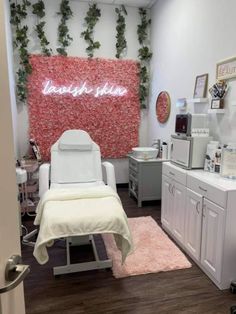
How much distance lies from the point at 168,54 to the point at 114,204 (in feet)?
8.89

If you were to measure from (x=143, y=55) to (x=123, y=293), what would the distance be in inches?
153

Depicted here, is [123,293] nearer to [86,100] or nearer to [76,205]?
[76,205]

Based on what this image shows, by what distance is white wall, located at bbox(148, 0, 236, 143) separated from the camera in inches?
102

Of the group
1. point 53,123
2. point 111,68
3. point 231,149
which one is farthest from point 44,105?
point 231,149

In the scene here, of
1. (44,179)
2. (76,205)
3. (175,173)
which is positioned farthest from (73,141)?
(175,173)

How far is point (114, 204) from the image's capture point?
7.52ft

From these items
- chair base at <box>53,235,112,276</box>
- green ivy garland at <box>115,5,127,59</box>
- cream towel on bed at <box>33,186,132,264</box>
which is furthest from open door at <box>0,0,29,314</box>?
green ivy garland at <box>115,5,127,59</box>

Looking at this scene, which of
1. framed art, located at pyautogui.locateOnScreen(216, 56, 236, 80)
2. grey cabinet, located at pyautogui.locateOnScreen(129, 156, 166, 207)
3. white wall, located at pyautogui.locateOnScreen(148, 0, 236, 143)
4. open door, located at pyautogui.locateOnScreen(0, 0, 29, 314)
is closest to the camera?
open door, located at pyautogui.locateOnScreen(0, 0, 29, 314)

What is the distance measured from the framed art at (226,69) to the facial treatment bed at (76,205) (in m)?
1.54

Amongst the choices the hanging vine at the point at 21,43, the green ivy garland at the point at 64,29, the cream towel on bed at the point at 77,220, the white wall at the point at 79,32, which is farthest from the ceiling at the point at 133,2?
the cream towel on bed at the point at 77,220

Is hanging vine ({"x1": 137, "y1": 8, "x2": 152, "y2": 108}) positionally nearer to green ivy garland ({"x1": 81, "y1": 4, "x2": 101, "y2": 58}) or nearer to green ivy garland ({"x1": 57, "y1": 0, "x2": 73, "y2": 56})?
green ivy garland ({"x1": 81, "y1": 4, "x2": 101, "y2": 58})

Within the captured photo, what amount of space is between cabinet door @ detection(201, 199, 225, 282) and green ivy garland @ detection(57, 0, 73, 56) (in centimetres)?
344

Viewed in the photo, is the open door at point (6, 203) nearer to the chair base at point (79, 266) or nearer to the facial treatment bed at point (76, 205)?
the facial treatment bed at point (76, 205)

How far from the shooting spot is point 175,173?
2.84 m
